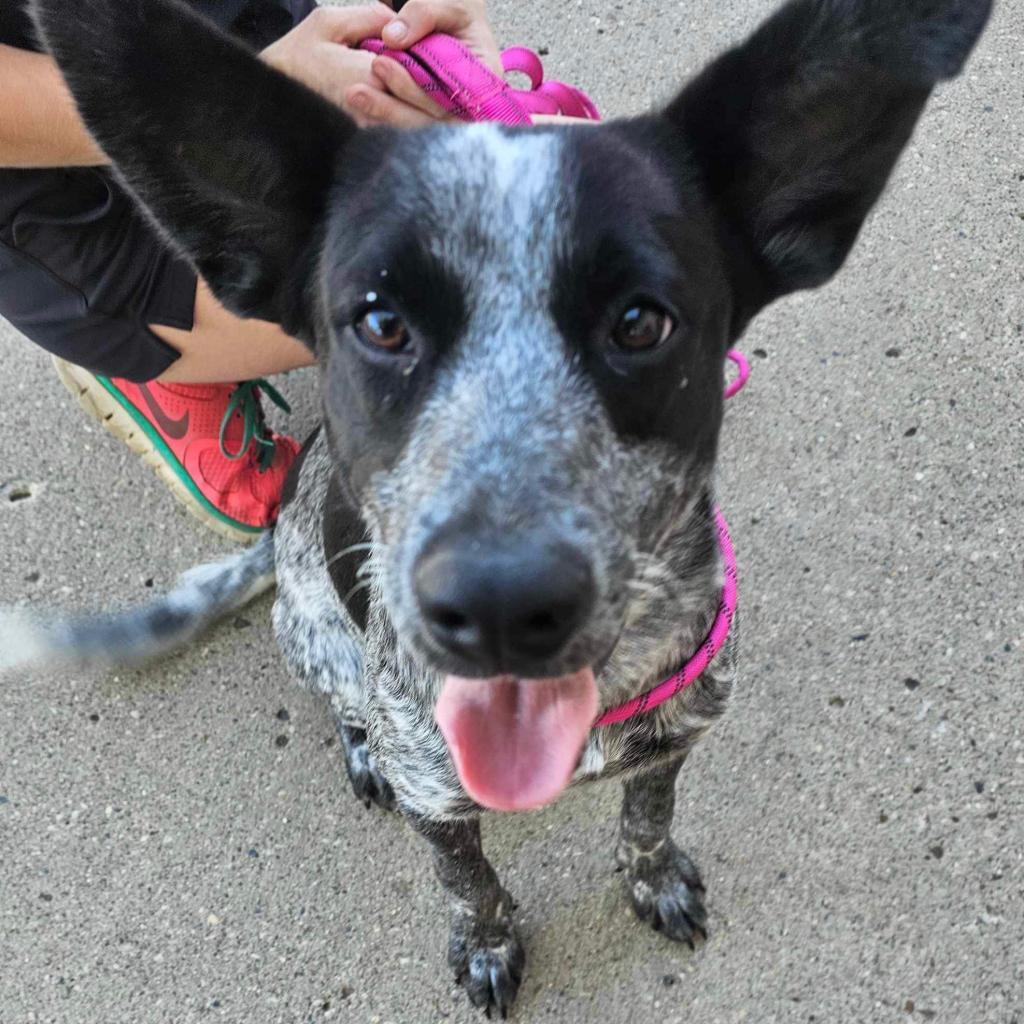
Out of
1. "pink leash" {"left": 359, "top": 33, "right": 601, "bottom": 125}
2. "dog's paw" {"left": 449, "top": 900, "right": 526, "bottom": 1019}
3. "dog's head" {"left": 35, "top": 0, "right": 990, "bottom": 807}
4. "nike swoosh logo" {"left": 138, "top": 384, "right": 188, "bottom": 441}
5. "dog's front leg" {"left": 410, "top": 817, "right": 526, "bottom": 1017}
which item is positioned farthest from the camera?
"nike swoosh logo" {"left": 138, "top": 384, "right": 188, "bottom": 441}

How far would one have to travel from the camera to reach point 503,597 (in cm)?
119

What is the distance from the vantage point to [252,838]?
2.54m

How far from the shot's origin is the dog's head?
51.0 inches

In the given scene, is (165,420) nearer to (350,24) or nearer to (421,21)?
(350,24)

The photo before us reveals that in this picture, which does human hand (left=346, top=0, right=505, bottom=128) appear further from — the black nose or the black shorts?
the black nose

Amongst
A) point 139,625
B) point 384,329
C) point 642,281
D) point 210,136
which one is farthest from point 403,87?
point 139,625

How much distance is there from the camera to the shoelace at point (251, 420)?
9.75 feet

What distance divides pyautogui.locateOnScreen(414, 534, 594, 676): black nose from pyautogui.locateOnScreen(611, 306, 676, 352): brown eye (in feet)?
1.16

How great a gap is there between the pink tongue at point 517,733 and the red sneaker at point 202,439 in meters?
1.57

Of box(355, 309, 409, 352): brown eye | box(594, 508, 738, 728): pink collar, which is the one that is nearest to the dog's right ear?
box(355, 309, 409, 352): brown eye

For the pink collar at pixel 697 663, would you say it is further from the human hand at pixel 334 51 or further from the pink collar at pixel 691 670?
the human hand at pixel 334 51

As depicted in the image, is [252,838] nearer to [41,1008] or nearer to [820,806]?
[41,1008]

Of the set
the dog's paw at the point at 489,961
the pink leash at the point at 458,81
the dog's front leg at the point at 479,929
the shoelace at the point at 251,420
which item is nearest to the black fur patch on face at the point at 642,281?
the pink leash at the point at 458,81

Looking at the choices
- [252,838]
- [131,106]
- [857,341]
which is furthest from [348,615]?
[857,341]
